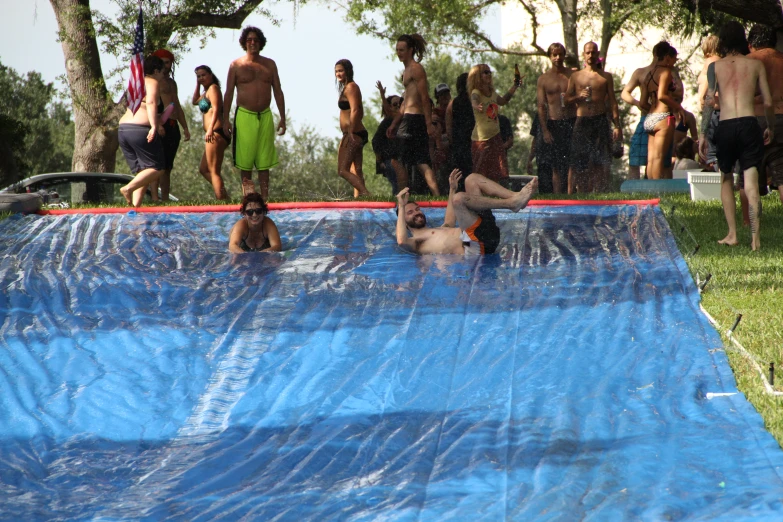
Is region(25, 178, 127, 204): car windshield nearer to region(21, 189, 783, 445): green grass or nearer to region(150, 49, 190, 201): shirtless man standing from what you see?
region(150, 49, 190, 201): shirtless man standing

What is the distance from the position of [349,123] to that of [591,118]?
117 inches

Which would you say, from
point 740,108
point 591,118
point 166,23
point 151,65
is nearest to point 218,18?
point 166,23

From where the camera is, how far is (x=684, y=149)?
515 inches

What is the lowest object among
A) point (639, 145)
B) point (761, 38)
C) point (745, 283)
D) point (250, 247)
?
point (745, 283)

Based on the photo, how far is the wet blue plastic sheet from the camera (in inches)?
152

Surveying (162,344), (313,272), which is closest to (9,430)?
(162,344)

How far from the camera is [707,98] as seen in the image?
770 centimetres

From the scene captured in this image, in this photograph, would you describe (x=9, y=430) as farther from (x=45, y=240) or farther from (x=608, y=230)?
(x=608, y=230)

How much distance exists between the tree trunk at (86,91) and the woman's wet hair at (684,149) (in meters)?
10.3

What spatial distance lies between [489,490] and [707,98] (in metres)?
4.97

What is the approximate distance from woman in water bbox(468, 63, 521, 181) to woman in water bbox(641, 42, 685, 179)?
1.57 m

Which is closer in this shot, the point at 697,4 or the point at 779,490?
the point at 779,490

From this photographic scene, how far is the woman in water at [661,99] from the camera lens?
1080 cm

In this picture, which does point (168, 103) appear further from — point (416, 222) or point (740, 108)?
point (740, 108)
